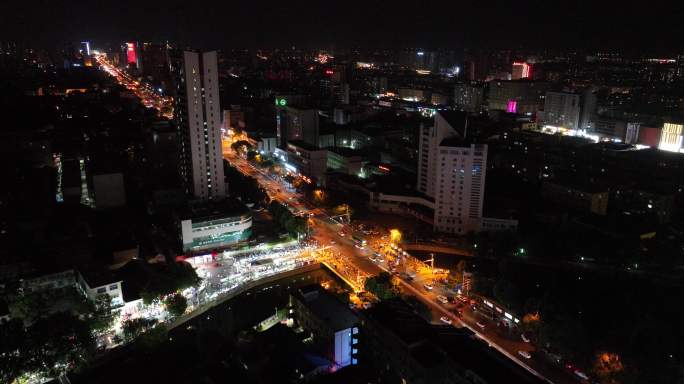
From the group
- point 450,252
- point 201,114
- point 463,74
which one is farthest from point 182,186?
point 463,74

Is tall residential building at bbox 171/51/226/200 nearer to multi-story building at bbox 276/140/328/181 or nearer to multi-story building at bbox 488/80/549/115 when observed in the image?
multi-story building at bbox 276/140/328/181

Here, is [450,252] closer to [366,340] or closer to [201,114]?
[366,340]

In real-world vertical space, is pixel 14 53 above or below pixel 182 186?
above

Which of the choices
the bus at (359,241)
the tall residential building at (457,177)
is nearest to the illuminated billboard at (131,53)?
the bus at (359,241)

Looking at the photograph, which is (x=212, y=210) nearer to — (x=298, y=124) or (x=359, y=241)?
(x=359, y=241)

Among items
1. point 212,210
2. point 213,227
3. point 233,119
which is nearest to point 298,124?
point 233,119

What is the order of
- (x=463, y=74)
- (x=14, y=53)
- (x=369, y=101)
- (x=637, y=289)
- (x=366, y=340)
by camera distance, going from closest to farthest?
1. (x=366, y=340)
2. (x=637, y=289)
3. (x=369, y=101)
4. (x=14, y=53)
5. (x=463, y=74)

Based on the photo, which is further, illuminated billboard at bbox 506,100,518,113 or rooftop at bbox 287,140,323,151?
illuminated billboard at bbox 506,100,518,113

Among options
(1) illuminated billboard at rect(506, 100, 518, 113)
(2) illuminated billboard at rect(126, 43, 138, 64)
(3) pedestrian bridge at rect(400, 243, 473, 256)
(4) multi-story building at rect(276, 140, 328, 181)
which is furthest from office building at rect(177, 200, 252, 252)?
(2) illuminated billboard at rect(126, 43, 138, 64)
